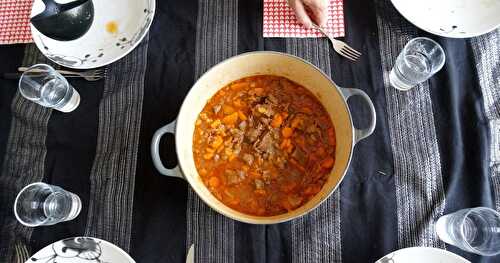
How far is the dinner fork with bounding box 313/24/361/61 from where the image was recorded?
4.00 ft

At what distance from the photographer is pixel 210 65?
49.1 inches

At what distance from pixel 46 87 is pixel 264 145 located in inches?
25.2

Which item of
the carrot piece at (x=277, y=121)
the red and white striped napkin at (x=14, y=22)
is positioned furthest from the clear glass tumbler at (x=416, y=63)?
the red and white striped napkin at (x=14, y=22)

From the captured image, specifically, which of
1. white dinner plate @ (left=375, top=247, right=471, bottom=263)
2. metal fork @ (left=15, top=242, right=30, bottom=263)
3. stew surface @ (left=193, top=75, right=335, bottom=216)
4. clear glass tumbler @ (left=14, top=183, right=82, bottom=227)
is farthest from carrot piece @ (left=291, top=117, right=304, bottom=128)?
metal fork @ (left=15, top=242, right=30, bottom=263)

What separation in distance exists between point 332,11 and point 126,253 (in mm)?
888

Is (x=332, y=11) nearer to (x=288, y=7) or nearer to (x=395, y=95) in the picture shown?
(x=288, y=7)

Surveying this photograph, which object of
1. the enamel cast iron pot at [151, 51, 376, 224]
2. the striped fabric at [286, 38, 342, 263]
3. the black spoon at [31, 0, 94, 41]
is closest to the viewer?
the enamel cast iron pot at [151, 51, 376, 224]

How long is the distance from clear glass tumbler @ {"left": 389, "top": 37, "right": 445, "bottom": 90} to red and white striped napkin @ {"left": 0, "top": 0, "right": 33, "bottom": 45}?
110 cm

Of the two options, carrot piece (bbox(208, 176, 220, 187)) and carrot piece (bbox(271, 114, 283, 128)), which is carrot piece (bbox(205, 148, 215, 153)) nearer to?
carrot piece (bbox(208, 176, 220, 187))

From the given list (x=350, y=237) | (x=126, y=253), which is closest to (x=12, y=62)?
(x=126, y=253)

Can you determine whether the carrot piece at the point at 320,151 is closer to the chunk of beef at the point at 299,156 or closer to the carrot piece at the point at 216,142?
the chunk of beef at the point at 299,156

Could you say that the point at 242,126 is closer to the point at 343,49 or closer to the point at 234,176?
the point at 234,176

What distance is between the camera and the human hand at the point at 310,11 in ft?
3.84

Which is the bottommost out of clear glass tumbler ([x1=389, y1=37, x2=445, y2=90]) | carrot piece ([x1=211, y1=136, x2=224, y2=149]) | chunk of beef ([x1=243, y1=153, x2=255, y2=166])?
chunk of beef ([x1=243, y1=153, x2=255, y2=166])
